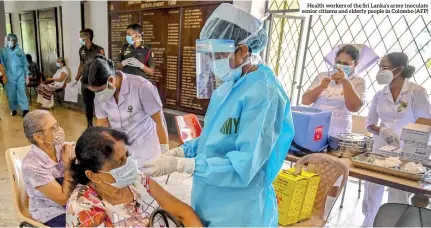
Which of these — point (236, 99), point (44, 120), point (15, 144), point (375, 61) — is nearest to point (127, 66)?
point (15, 144)

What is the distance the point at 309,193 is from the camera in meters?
1.67

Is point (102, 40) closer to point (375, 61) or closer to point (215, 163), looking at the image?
point (375, 61)

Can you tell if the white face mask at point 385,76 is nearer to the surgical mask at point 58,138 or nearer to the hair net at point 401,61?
the hair net at point 401,61

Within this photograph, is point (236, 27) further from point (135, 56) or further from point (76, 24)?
point (76, 24)

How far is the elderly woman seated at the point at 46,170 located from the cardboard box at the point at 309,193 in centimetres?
116

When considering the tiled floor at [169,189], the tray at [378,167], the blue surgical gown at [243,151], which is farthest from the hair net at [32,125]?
the tray at [378,167]

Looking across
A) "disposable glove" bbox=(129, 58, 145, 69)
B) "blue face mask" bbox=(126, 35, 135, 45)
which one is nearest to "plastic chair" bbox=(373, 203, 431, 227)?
"disposable glove" bbox=(129, 58, 145, 69)

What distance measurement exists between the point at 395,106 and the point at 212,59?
1.70 m

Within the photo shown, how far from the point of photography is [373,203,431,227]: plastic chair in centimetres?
126

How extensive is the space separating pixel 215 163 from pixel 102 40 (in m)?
5.40

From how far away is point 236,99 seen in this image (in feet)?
3.31

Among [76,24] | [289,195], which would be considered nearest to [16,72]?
[76,24]

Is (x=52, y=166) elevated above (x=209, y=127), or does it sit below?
below

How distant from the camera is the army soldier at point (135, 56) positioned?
364 centimetres
